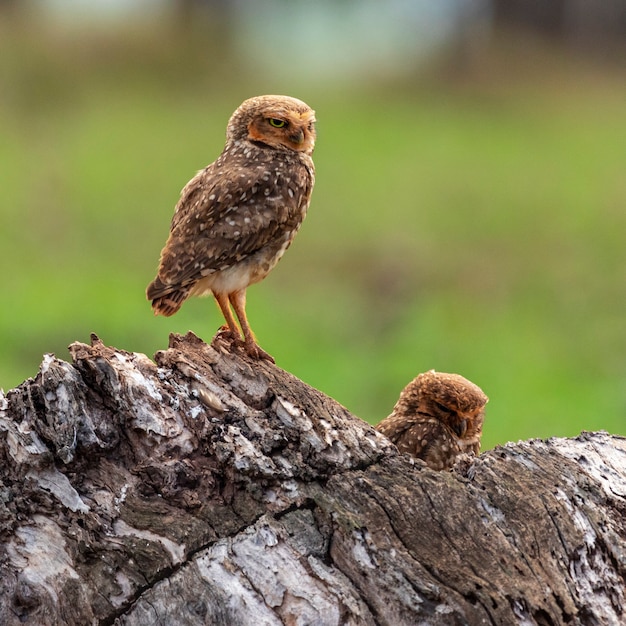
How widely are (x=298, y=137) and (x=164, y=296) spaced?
41.2 inches

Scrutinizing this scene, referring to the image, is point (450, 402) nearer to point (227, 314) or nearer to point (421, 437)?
point (421, 437)

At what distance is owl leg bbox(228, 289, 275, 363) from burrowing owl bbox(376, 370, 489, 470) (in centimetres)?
84

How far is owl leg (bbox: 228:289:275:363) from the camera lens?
17.1 ft

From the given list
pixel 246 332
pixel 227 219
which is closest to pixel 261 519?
pixel 246 332

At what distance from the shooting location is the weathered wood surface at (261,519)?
13.3 ft

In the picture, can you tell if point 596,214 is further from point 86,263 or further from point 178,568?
point 178,568

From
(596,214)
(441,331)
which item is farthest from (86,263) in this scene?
(596,214)

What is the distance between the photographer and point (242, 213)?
226 inches

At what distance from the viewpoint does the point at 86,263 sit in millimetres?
16719

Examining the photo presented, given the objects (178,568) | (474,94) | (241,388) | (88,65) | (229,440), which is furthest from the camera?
(474,94)

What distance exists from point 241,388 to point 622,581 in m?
1.55

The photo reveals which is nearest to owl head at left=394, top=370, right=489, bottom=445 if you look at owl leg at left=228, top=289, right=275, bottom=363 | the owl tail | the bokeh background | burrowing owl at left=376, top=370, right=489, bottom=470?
burrowing owl at left=376, top=370, right=489, bottom=470

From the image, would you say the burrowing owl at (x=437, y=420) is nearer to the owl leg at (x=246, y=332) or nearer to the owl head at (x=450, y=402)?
the owl head at (x=450, y=402)

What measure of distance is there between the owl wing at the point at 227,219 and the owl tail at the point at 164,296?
0.04m
